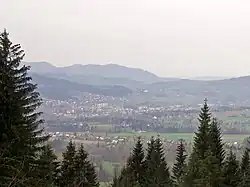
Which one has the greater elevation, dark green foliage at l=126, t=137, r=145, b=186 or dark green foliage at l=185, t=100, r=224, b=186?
dark green foliage at l=185, t=100, r=224, b=186

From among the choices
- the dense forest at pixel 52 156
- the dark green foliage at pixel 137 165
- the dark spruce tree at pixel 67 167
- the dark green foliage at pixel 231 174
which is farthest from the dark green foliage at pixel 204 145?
the dark green foliage at pixel 137 165

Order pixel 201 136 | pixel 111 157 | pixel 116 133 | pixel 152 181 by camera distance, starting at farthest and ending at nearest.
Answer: pixel 116 133
pixel 111 157
pixel 152 181
pixel 201 136

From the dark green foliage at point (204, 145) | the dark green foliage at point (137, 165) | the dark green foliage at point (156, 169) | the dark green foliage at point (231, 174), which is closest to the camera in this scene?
the dark green foliage at point (231, 174)

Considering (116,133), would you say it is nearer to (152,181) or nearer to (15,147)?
(152,181)

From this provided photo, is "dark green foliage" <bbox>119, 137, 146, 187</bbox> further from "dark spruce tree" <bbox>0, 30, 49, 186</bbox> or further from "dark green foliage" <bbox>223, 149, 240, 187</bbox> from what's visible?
"dark spruce tree" <bbox>0, 30, 49, 186</bbox>

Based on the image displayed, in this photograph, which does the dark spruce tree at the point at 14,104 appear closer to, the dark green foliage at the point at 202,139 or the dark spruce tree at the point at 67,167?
the dark spruce tree at the point at 67,167

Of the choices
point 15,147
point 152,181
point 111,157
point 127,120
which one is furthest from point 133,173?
point 127,120

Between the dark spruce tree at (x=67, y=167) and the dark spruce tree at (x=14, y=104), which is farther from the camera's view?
the dark spruce tree at (x=67, y=167)

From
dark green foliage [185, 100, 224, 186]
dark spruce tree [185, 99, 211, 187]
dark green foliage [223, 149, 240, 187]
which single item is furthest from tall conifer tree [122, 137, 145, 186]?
dark green foliage [223, 149, 240, 187]

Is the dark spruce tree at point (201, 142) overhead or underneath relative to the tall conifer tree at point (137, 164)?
overhead
